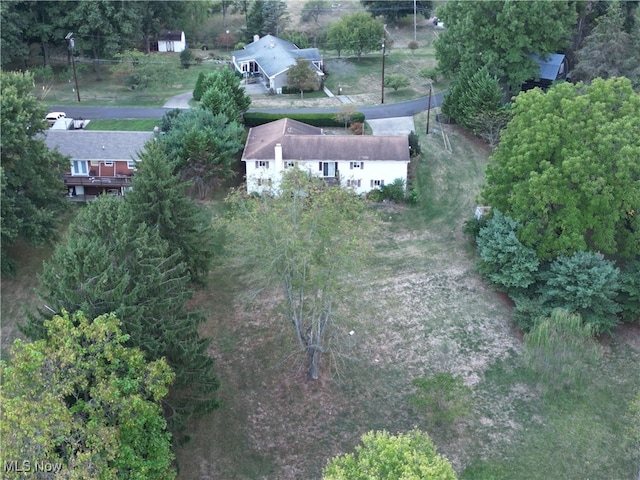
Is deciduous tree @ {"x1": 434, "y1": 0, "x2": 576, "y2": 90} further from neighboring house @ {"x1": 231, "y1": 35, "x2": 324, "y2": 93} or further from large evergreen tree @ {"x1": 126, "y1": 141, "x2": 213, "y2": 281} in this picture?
large evergreen tree @ {"x1": 126, "y1": 141, "x2": 213, "y2": 281}

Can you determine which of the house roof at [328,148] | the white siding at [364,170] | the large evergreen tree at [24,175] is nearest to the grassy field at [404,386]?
the white siding at [364,170]

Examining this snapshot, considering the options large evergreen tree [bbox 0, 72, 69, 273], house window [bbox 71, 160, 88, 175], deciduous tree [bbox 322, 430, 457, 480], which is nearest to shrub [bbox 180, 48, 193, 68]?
house window [bbox 71, 160, 88, 175]

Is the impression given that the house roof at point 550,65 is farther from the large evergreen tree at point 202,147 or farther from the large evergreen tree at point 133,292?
the large evergreen tree at point 133,292

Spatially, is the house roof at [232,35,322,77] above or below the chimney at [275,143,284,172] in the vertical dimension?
above

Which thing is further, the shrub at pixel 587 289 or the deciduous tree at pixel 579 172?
the deciduous tree at pixel 579 172

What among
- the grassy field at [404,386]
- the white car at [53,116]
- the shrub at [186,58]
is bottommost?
the grassy field at [404,386]

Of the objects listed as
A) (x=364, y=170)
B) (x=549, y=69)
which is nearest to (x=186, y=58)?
(x=364, y=170)

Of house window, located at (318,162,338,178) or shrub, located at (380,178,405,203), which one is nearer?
shrub, located at (380,178,405,203)
